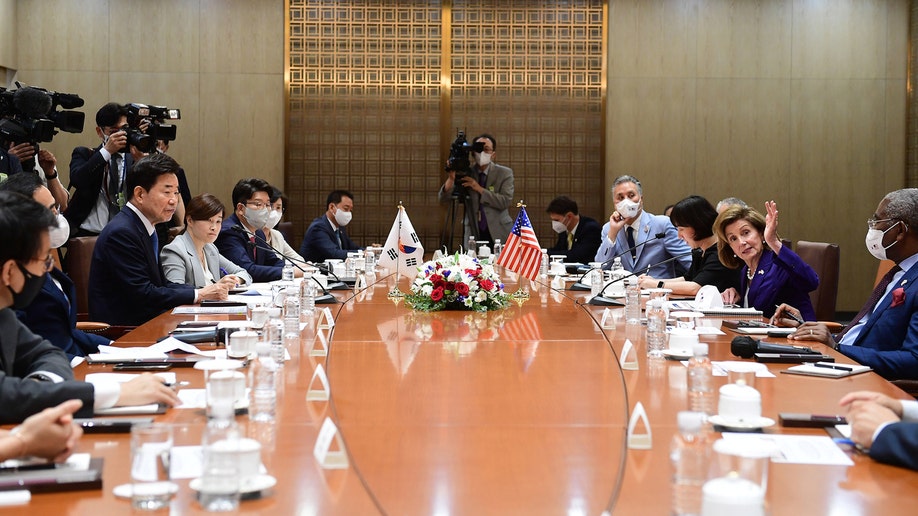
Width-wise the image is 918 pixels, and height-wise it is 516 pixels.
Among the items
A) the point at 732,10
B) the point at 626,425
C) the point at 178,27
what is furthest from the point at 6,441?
the point at 732,10

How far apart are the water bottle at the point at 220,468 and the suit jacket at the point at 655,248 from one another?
460 centimetres

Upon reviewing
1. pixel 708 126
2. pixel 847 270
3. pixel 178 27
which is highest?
pixel 178 27

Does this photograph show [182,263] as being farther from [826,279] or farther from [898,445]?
[898,445]

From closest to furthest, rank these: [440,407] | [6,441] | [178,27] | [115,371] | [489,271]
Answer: [6,441]
[440,407]
[115,371]
[489,271]
[178,27]

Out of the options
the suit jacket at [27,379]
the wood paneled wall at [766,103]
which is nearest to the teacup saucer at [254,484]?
the suit jacket at [27,379]

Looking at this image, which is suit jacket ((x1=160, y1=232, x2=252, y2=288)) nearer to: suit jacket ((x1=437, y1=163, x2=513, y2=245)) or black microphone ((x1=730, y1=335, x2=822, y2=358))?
black microphone ((x1=730, y1=335, x2=822, y2=358))

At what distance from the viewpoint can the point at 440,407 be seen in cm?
227

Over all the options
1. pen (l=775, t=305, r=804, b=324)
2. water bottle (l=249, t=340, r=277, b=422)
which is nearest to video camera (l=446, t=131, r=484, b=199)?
pen (l=775, t=305, r=804, b=324)

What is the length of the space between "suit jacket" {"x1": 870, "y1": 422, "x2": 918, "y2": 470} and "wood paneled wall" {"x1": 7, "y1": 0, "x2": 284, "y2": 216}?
757cm

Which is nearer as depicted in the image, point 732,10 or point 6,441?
point 6,441

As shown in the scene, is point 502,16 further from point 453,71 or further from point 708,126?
point 708,126

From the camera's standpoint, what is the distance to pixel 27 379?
2.16 meters

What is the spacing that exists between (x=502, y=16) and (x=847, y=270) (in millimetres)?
3845

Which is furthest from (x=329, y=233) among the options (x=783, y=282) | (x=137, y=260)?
(x=783, y=282)
